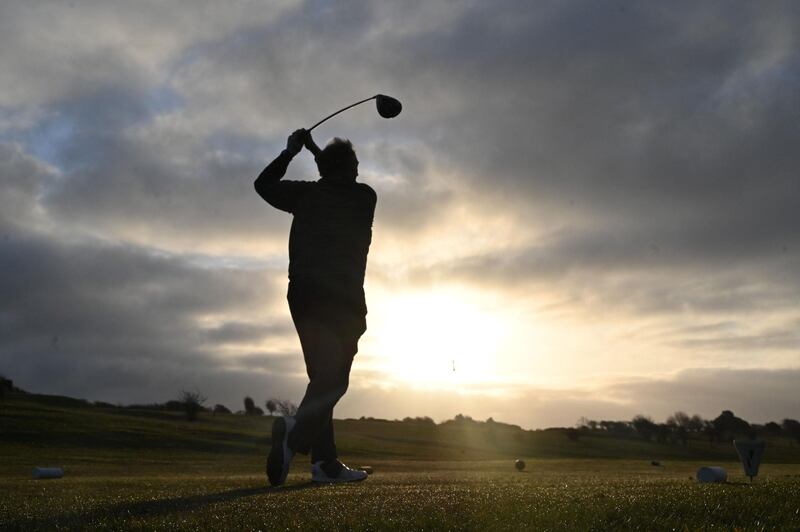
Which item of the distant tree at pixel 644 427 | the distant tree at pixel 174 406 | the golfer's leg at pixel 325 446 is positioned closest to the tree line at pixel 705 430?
the distant tree at pixel 644 427

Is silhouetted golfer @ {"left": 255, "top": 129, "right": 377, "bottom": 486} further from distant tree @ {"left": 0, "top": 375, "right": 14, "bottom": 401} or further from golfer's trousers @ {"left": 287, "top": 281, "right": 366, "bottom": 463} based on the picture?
distant tree @ {"left": 0, "top": 375, "right": 14, "bottom": 401}

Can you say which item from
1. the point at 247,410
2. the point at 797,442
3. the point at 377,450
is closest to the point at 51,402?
the point at 247,410

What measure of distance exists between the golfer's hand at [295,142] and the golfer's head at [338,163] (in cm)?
33

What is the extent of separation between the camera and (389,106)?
9336mm

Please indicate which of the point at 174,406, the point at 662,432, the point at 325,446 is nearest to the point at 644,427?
the point at 662,432

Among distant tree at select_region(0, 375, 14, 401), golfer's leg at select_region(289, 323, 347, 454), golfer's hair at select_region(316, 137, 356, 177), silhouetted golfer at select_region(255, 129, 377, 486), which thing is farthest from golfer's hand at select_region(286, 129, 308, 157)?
distant tree at select_region(0, 375, 14, 401)

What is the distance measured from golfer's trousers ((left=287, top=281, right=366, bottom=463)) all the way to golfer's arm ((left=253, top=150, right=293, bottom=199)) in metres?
1.12

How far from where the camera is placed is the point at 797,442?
11950 centimetres

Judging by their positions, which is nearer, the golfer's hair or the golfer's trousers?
the golfer's trousers

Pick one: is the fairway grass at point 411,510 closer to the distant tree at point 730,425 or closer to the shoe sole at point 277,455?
the shoe sole at point 277,455

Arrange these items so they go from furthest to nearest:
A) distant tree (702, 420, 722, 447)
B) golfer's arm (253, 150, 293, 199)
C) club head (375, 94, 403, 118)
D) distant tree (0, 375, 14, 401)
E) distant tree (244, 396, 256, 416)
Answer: distant tree (244, 396, 256, 416), distant tree (702, 420, 722, 447), distant tree (0, 375, 14, 401), club head (375, 94, 403, 118), golfer's arm (253, 150, 293, 199)

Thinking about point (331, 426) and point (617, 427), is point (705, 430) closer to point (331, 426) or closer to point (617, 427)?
point (617, 427)

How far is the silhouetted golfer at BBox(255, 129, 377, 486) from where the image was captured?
778 centimetres

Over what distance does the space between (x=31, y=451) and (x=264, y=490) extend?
190ft
